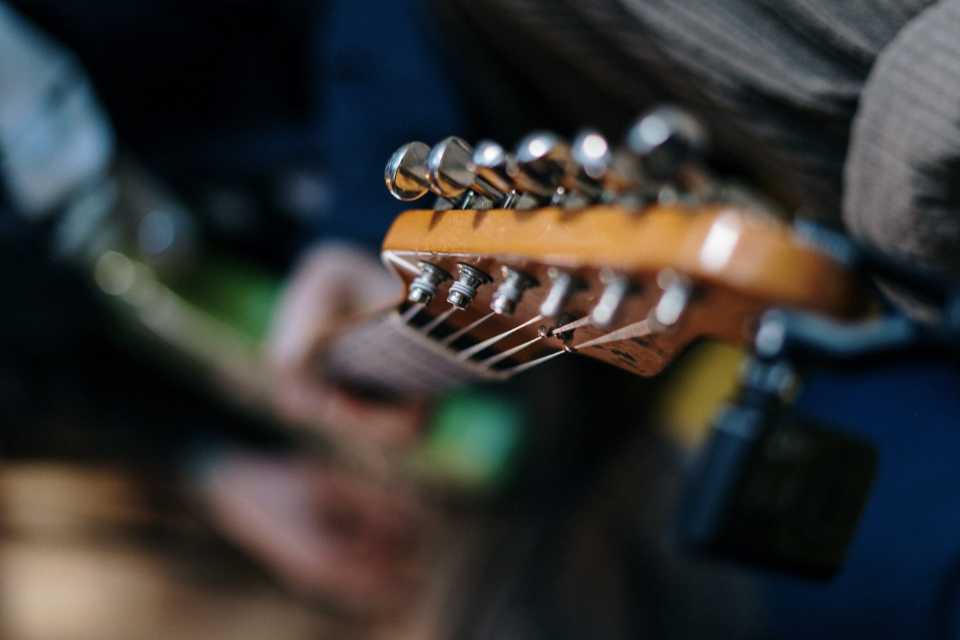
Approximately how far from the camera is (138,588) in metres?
1.58

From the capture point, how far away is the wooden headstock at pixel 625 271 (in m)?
0.28

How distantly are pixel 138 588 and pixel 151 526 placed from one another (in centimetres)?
14

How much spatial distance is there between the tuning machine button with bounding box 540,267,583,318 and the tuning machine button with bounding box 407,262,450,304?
0.10 meters

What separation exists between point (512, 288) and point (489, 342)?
13 centimetres

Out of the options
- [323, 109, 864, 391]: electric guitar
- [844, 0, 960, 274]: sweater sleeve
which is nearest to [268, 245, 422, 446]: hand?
[323, 109, 864, 391]: electric guitar

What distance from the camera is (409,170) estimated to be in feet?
1.34

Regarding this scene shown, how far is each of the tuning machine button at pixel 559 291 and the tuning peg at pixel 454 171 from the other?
0.07m

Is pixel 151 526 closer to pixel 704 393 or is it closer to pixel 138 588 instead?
pixel 138 588

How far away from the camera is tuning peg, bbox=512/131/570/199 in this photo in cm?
35

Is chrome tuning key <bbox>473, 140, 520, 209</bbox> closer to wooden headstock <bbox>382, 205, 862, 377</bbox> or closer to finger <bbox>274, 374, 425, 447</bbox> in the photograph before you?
wooden headstock <bbox>382, 205, 862, 377</bbox>

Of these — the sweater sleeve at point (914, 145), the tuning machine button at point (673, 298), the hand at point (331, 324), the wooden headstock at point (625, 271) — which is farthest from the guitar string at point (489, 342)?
the hand at point (331, 324)

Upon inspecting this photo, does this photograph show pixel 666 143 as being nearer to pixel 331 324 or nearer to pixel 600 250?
pixel 600 250

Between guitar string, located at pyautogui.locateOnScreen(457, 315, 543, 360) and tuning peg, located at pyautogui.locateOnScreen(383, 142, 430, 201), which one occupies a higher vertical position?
tuning peg, located at pyautogui.locateOnScreen(383, 142, 430, 201)

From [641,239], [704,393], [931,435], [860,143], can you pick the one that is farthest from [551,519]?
[641,239]
